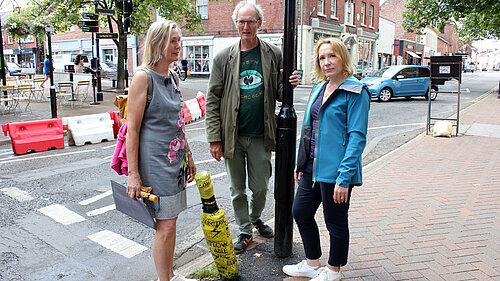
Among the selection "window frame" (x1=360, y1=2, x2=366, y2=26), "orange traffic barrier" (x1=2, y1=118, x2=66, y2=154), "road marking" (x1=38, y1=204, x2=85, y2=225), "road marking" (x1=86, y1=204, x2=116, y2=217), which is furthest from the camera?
"window frame" (x1=360, y1=2, x2=366, y2=26)

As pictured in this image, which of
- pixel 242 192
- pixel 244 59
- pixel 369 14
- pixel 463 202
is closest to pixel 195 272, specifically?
pixel 242 192

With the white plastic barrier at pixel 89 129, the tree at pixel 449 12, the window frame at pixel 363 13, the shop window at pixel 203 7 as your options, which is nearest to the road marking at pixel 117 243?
the white plastic barrier at pixel 89 129

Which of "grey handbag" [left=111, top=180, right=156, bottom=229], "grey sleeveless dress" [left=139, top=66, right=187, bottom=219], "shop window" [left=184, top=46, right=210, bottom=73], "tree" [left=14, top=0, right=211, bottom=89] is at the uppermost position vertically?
"tree" [left=14, top=0, right=211, bottom=89]

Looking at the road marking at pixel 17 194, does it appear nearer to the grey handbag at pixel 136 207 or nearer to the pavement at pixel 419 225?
the pavement at pixel 419 225

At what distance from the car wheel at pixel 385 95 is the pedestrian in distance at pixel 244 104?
14.8 m

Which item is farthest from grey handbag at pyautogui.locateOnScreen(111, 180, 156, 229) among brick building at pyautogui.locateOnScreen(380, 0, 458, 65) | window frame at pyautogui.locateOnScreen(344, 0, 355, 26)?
brick building at pyautogui.locateOnScreen(380, 0, 458, 65)

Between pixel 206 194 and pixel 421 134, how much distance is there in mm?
8303

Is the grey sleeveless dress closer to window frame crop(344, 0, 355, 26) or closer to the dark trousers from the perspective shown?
the dark trousers

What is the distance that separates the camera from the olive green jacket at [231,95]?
3.19 metres

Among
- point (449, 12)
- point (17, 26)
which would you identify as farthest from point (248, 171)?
point (449, 12)

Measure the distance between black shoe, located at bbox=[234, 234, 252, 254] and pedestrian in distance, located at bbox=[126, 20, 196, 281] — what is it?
2.87 ft

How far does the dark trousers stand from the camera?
2615 millimetres

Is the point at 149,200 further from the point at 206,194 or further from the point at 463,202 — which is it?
the point at 463,202

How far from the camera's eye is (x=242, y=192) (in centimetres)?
339
